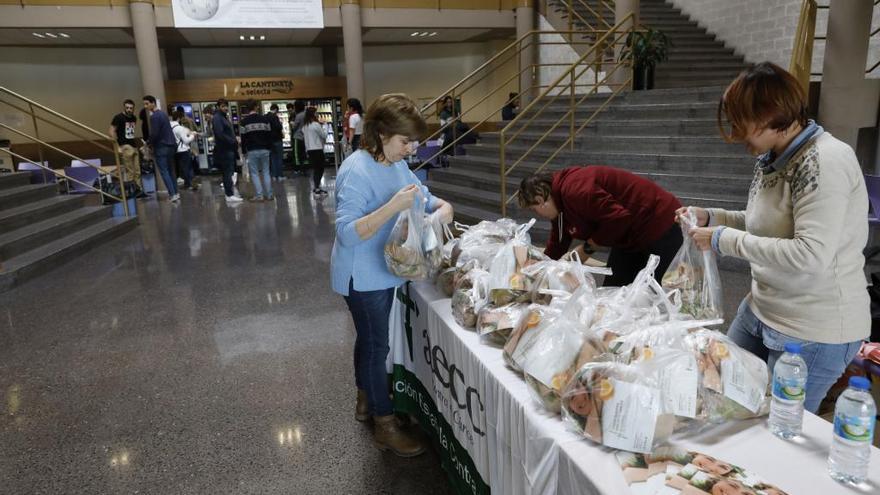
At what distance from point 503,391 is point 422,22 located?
40.2 ft

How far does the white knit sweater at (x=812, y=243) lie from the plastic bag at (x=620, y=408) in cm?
52

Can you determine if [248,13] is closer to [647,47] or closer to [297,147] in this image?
[297,147]

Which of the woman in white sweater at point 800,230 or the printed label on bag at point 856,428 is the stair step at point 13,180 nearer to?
the woman in white sweater at point 800,230

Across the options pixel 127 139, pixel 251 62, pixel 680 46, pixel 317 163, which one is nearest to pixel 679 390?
pixel 317 163

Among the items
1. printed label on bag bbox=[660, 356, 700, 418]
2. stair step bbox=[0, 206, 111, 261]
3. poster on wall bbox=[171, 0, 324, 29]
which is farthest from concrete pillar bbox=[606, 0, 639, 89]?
printed label on bag bbox=[660, 356, 700, 418]

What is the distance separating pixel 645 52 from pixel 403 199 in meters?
6.83

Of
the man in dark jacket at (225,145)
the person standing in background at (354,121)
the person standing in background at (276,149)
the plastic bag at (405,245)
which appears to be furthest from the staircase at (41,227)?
the plastic bag at (405,245)

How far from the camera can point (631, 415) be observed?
45.8 inches

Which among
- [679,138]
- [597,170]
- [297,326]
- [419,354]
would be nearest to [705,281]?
[597,170]

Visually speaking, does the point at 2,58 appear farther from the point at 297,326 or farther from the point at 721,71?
the point at 721,71

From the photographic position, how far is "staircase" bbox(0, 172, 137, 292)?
17.2 feet

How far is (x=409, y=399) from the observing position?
2.49m

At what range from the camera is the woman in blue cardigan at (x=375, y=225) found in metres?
1.88

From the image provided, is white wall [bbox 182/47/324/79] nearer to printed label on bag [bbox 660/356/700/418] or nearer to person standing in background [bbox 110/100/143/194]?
person standing in background [bbox 110/100/143/194]
